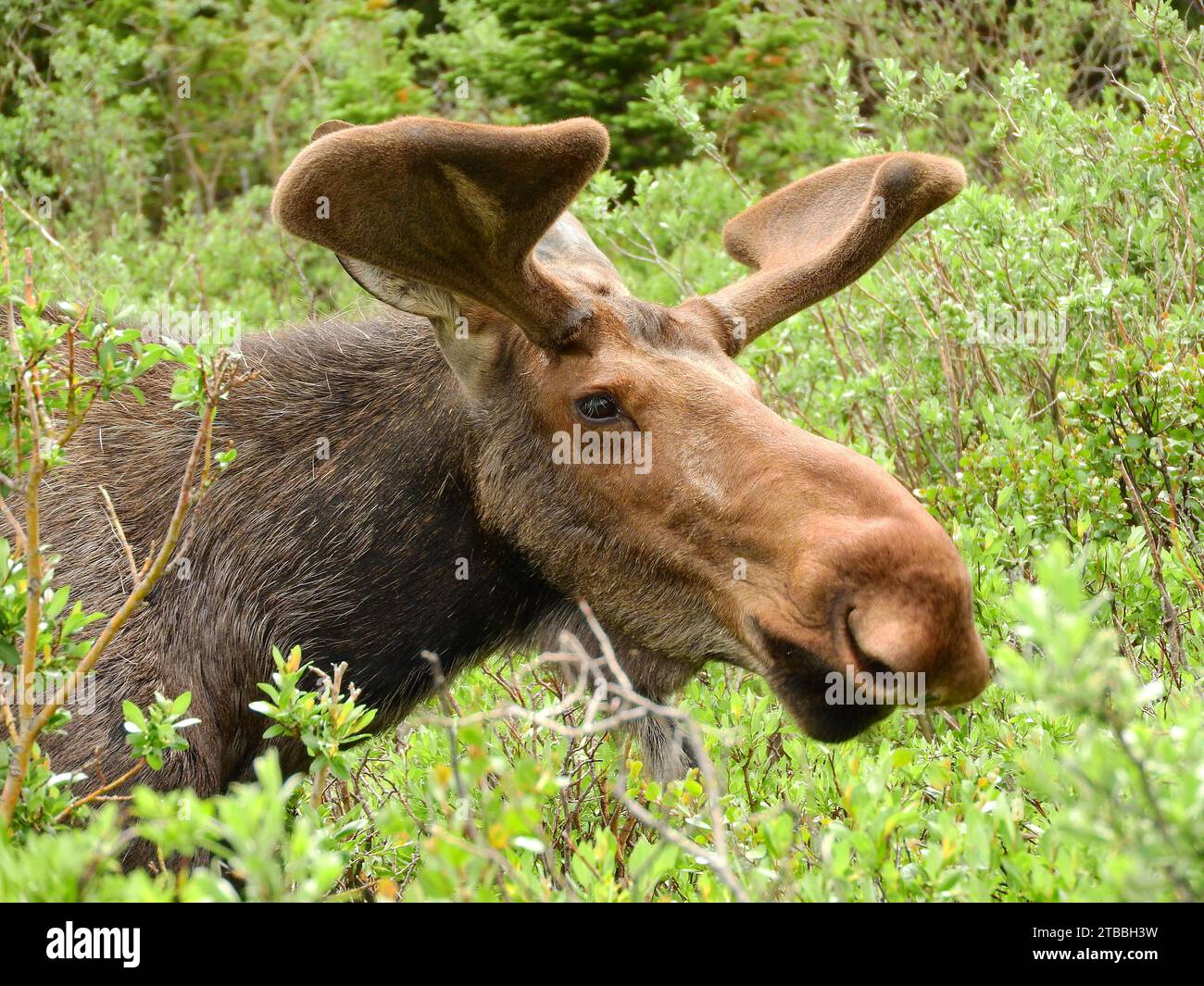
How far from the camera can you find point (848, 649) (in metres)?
2.84

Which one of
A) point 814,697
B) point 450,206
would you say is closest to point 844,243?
point 450,206

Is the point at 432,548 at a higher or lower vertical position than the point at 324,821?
higher

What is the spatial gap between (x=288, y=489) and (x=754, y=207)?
1.94 meters

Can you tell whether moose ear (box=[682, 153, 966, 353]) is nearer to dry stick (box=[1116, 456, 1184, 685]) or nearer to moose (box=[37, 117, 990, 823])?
moose (box=[37, 117, 990, 823])

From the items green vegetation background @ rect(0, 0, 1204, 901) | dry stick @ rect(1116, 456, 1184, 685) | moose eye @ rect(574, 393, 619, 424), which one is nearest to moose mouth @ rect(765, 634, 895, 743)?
green vegetation background @ rect(0, 0, 1204, 901)

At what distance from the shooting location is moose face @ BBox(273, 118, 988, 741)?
2.82 meters

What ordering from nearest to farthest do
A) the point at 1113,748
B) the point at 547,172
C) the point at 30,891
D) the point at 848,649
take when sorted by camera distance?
1. the point at 30,891
2. the point at 1113,748
3. the point at 848,649
4. the point at 547,172

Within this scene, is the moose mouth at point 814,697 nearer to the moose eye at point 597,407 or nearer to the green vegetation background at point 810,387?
the green vegetation background at point 810,387

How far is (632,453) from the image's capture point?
3.35 meters

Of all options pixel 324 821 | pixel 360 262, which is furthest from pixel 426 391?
pixel 324 821

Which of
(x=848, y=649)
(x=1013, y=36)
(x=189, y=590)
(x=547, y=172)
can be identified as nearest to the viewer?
(x=848, y=649)

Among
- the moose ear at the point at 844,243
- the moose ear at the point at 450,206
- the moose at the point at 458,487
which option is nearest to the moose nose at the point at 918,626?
the moose at the point at 458,487

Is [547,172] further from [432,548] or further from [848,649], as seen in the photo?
[848,649]

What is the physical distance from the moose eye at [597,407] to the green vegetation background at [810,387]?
0.82 m
